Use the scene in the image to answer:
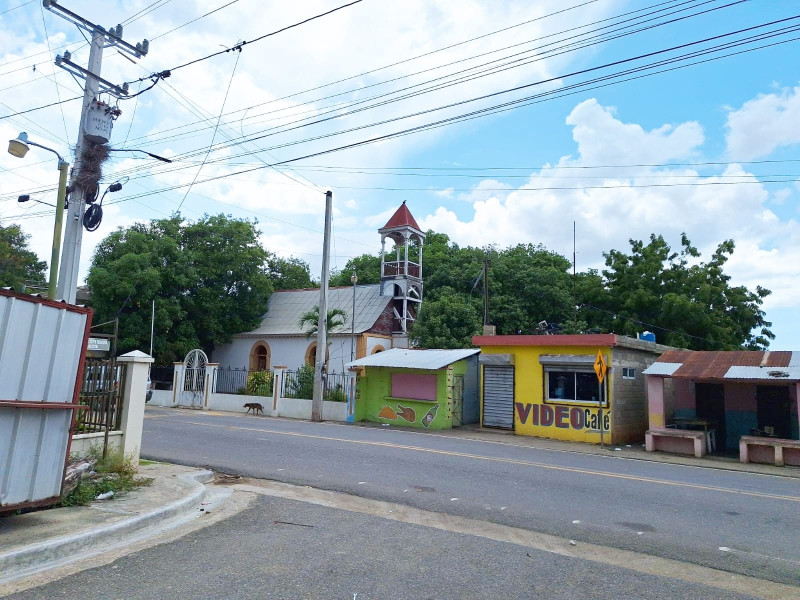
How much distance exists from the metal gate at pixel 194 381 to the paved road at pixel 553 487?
39.6 ft

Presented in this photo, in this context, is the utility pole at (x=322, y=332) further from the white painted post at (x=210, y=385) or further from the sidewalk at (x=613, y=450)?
the white painted post at (x=210, y=385)

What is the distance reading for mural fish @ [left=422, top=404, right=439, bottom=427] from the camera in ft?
68.3

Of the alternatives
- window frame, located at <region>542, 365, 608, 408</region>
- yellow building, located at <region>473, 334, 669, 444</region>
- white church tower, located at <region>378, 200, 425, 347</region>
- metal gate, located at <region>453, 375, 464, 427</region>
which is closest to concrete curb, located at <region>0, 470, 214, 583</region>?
window frame, located at <region>542, 365, 608, 408</region>

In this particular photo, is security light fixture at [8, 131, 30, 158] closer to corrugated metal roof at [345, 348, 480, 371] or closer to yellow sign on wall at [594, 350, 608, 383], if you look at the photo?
corrugated metal roof at [345, 348, 480, 371]

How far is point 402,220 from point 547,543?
28704 mm

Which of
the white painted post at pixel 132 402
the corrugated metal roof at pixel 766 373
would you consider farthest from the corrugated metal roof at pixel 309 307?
the white painted post at pixel 132 402

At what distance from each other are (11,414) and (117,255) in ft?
97.4

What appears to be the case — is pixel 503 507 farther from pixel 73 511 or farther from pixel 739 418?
pixel 739 418

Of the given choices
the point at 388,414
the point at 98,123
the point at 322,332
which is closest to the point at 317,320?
the point at 322,332

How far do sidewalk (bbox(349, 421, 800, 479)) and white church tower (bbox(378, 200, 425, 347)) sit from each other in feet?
45.1

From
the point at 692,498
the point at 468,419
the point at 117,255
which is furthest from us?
the point at 117,255

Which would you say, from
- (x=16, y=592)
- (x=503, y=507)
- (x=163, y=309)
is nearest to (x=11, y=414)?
(x=16, y=592)

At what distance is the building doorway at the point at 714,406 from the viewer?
18578 millimetres

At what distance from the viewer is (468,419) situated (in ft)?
72.3
